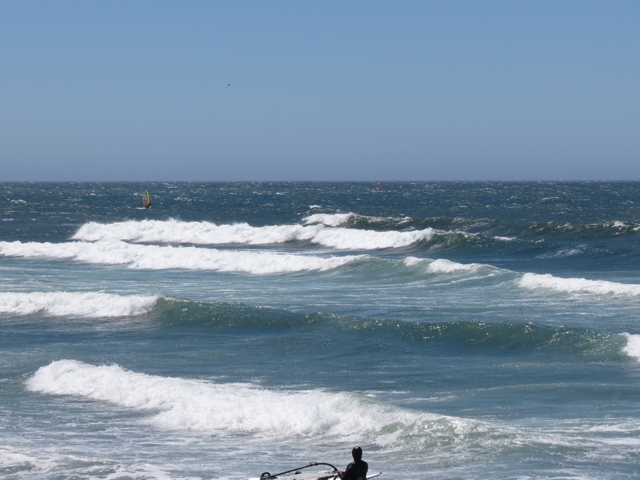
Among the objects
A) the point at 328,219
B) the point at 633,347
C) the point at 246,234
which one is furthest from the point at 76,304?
the point at 328,219

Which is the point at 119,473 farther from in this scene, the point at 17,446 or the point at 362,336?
the point at 362,336

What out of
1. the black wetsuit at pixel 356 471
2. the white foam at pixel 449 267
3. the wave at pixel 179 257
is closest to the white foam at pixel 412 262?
the white foam at pixel 449 267

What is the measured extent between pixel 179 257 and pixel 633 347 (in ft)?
84.5

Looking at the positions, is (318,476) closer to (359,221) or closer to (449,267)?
(449,267)

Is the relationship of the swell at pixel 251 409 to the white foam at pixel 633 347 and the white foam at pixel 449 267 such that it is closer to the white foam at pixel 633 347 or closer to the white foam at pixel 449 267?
the white foam at pixel 633 347

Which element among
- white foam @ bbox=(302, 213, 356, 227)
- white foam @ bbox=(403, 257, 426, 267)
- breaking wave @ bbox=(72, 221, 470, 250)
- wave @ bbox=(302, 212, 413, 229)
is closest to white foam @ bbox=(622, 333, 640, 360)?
white foam @ bbox=(403, 257, 426, 267)

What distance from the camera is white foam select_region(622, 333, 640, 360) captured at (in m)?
17.4

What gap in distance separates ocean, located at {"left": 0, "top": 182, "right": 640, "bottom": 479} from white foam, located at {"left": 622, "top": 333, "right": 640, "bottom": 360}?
0.14ft

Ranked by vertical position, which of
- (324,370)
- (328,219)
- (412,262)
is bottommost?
(324,370)

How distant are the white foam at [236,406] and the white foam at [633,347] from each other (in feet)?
20.5

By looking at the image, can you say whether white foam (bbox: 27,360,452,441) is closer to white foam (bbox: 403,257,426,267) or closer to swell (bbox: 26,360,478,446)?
swell (bbox: 26,360,478,446)

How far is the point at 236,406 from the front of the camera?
47.0ft

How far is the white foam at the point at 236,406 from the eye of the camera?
13.3 meters

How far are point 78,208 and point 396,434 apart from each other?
79130mm
